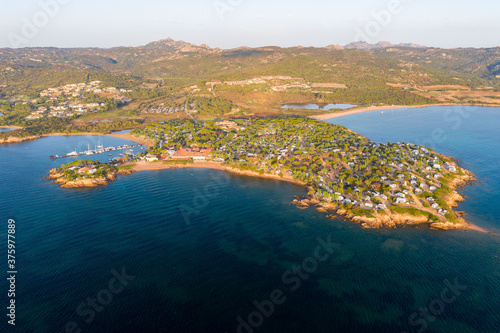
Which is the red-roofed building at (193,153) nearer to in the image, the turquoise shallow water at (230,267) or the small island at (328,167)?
the small island at (328,167)

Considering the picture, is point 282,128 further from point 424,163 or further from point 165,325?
point 165,325

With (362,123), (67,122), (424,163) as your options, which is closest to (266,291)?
(424,163)

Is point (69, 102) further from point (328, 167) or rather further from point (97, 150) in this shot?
point (328, 167)

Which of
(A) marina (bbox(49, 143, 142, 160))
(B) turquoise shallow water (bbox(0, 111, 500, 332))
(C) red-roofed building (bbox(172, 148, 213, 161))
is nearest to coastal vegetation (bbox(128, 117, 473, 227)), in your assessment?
(C) red-roofed building (bbox(172, 148, 213, 161))

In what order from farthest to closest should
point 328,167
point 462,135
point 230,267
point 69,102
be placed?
point 69,102
point 462,135
point 328,167
point 230,267

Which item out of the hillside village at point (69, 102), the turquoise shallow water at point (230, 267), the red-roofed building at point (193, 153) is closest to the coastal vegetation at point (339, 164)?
the red-roofed building at point (193, 153)

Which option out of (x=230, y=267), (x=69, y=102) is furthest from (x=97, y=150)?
(x=69, y=102)
